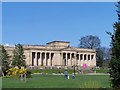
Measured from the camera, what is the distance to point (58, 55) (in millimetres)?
135875

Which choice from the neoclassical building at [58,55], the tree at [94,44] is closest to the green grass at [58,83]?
the neoclassical building at [58,55]

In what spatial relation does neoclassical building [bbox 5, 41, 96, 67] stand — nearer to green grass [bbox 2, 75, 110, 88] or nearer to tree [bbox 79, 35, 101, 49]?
tree [bbox 79, 35, 101, 49]

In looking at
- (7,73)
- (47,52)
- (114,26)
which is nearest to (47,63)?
(47,52)

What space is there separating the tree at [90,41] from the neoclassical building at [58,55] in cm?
394

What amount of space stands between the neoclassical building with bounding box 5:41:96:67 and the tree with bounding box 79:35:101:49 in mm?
3942

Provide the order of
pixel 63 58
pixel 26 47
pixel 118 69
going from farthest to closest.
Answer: pixel 63 58
pixel 26 47
pixel 118 69

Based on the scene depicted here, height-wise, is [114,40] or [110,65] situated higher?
[114,40]

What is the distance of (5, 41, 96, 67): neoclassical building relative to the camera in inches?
5084

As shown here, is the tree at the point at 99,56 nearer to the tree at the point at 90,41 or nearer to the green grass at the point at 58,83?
the tree at the point at 90,41

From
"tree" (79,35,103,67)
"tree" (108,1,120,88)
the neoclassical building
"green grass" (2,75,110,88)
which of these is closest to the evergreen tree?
"tree" (108,1,120,88)

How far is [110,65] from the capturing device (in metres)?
18.3

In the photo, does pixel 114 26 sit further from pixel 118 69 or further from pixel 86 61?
pixel 86 61

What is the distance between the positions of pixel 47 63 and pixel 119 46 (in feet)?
386

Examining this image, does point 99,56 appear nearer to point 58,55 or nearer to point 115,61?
point 58,55
